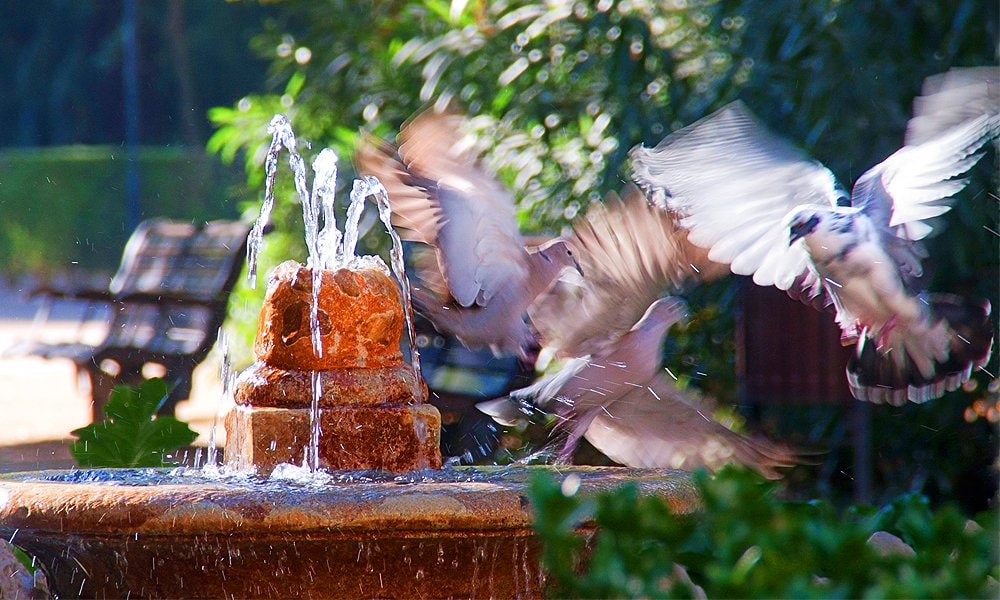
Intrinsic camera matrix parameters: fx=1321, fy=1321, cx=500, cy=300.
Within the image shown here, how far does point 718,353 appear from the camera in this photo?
5605 mm

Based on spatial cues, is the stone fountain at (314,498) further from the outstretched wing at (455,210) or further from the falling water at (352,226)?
the outstretched wing at (455,210)

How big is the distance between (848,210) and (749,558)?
7.21 ft

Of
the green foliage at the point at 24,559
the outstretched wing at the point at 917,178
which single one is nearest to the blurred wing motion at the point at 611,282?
the outstretched wing at the point at 917,178

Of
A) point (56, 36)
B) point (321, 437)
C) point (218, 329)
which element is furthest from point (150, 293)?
point (56, 36)

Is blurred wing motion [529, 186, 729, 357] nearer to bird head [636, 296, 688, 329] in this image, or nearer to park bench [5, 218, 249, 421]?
bird head [636, 296, 688, 329]

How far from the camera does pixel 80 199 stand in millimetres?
18656

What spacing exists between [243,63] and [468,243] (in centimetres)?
1889

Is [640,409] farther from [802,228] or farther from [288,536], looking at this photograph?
[288,536]

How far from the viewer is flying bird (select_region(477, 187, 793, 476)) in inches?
148

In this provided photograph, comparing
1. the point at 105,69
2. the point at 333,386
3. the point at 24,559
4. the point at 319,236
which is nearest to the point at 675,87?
the point at 319,236

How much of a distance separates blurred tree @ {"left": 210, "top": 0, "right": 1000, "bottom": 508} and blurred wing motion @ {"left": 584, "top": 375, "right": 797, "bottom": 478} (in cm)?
159

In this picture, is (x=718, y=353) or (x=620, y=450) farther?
(x=718, y=353)

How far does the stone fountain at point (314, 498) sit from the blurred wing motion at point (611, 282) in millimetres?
1098

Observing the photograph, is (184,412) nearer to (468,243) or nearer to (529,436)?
(529,436)
